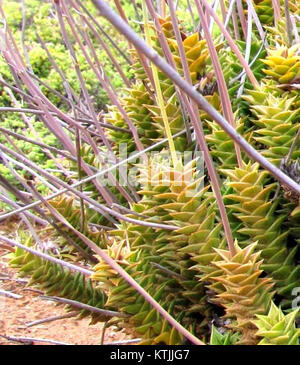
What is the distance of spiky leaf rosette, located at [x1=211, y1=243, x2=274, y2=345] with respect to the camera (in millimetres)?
528

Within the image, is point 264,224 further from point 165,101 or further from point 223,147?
point 165,101

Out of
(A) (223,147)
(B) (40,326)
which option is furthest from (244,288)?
(B) (40,326)

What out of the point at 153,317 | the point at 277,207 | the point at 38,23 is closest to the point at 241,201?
the point at 277,207

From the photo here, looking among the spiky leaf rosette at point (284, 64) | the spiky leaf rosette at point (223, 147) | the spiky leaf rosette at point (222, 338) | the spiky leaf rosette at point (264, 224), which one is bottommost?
the spiky leaf rosette at point (222, 338)

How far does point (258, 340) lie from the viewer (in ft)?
1.80

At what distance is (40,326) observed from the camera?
4.93 feet

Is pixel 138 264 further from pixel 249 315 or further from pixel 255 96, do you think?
pixel 255 96

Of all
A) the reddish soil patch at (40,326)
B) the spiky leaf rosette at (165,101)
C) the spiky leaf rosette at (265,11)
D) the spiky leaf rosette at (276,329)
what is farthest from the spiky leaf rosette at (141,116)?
the reddish soil patch at (40,326)

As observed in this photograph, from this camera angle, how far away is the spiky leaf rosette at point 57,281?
2.21 ft

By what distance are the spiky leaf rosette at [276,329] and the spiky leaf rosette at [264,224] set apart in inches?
2.9

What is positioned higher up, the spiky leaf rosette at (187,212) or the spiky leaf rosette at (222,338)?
→ the spiky leaf rosette at (187,212)

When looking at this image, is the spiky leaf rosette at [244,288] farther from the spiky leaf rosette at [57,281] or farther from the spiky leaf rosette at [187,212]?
the spiky leaf rosette at [57,281]

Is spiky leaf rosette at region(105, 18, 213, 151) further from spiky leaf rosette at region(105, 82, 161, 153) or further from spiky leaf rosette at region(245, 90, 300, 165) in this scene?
spiky leaf rosette at region(245, 90, 300, 165)

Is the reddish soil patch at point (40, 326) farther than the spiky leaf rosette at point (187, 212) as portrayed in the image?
Yes
